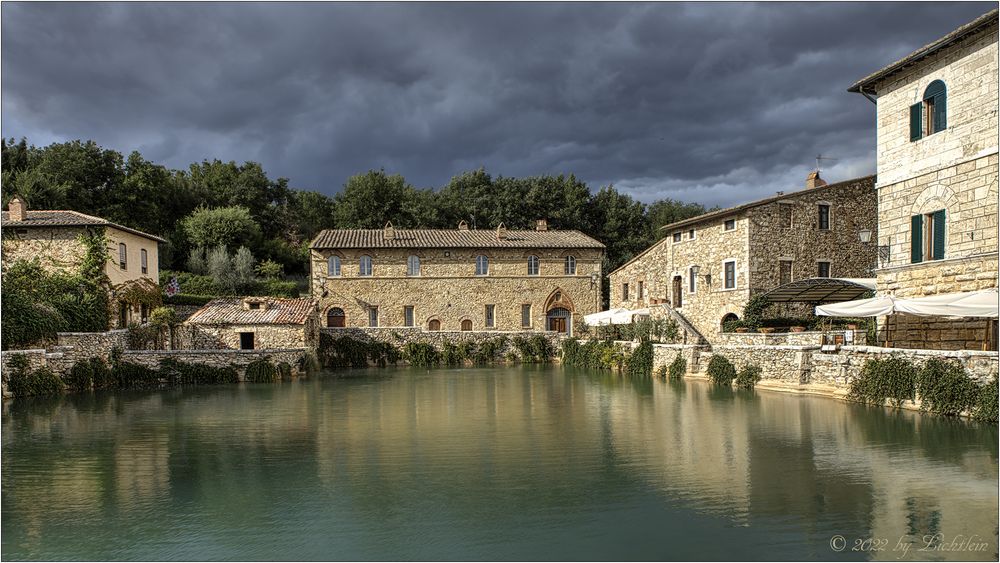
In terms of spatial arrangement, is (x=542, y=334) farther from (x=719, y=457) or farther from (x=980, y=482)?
(x=980, y=482)

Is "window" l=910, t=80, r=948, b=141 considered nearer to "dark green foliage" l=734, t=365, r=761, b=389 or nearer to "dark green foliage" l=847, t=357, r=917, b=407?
"dark green foliage" l=847, t=357, r=917, b=407

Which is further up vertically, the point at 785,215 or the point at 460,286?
the point at 785,215

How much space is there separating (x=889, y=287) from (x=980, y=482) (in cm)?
1036

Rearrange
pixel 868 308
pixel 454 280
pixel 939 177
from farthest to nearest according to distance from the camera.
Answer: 1. pixel 454 280
2. pixel 939 177
3. pixel 868 308

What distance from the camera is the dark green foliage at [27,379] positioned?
19.2 metres

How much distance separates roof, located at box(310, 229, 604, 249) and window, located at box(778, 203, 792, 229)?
12.5 meters

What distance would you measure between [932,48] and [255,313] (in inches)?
1023

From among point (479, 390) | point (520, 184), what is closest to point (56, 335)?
point (479, 390)

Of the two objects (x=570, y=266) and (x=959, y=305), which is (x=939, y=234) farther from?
(x=570, y=266)

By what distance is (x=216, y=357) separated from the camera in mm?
24078

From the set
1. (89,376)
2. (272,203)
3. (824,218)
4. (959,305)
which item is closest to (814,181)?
(824,218)

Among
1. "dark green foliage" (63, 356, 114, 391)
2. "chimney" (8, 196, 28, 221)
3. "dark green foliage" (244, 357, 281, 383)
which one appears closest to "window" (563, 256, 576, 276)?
"dark green foliage" (244, 357, 281, 383)

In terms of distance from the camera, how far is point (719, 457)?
36.0 ft

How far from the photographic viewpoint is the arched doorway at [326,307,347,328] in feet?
115
